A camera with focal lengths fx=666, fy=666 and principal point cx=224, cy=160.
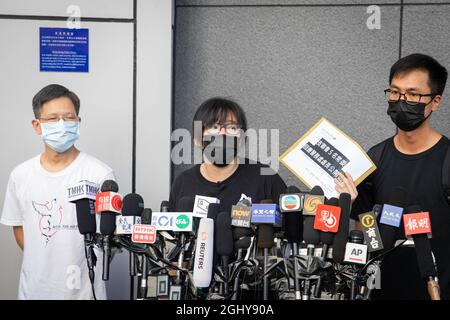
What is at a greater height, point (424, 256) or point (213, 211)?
point (213, 211)

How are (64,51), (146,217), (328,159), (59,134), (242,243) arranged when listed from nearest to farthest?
(242,243) < (146,217) < (328,159) < (59,134) < (64,51)

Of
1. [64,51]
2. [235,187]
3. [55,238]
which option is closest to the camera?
[235,187]

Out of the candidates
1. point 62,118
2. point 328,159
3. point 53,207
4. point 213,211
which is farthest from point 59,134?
point 328,159

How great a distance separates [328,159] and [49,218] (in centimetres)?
127

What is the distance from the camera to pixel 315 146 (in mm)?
2475

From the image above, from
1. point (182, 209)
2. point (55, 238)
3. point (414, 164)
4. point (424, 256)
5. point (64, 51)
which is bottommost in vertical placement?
point (55, 238)

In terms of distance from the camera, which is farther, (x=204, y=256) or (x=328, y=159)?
(x=328, y=159)

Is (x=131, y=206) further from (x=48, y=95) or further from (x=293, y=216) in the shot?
(x=48, y=95)

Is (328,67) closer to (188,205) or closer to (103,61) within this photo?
(103,61)

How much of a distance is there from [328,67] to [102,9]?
1.33 meters

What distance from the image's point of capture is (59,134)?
301 cm

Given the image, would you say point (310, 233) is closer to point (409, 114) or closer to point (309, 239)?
point (309, 239)

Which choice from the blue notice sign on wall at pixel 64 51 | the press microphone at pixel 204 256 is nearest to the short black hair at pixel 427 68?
the press microphone at pixel 204 256
